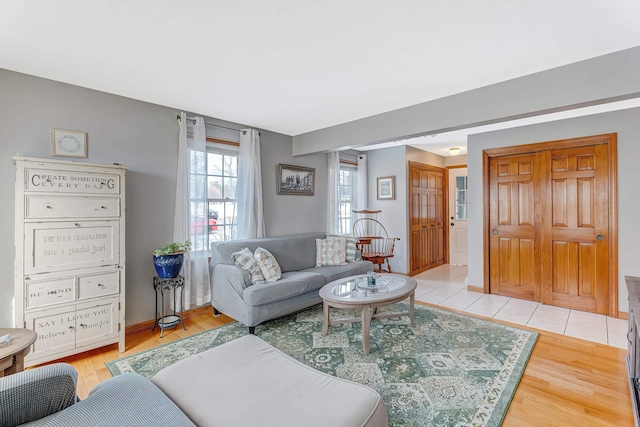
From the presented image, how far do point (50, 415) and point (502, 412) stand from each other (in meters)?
2.27

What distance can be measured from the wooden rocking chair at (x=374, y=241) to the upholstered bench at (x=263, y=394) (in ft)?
12.2

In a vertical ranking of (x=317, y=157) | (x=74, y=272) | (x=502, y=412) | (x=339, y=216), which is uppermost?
(x=317, y=157)

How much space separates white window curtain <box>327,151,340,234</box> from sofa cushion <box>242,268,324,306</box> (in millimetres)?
1708

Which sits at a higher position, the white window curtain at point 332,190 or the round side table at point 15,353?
the white window curtain at point 332,190

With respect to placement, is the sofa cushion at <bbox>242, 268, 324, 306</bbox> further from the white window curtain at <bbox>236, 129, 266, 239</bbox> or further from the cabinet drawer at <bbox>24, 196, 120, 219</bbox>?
the cabinet drawer at <bbox>24, 196, 120, 219</bbox>

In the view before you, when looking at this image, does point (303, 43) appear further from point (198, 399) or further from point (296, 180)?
point (296, 180)

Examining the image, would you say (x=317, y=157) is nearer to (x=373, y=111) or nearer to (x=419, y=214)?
(x=373, y=111)

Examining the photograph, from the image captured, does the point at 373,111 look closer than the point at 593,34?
No

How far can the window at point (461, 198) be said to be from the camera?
20.8 feet

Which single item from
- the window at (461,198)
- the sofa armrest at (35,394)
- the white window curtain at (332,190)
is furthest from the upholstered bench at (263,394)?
the window at (461,198)

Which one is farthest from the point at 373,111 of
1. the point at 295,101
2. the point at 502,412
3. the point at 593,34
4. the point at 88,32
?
the point at 502,412

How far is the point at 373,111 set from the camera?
3.37m

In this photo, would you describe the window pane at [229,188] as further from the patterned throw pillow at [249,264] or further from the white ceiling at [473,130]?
the white ceiling at [473,130]

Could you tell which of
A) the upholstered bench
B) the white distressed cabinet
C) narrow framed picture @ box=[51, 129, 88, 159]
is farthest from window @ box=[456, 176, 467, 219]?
narrow framed picture @ box=[51, 129, 88, 159]
